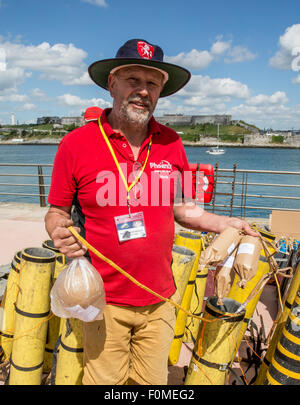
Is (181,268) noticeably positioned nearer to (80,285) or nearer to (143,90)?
(80,285)

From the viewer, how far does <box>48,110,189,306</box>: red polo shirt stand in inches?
64.5

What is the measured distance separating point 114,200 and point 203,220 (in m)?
0.65

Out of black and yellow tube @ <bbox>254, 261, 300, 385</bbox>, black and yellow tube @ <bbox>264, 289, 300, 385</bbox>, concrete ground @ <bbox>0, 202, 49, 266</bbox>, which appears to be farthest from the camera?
concrete ground @ <bbox>0, 202, 49, 266</bbox>

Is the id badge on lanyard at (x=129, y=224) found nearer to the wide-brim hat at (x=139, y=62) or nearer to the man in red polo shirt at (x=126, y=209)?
the man in red polo shirt at (x=126, y=209)

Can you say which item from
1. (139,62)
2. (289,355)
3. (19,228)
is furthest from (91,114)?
(19,228)

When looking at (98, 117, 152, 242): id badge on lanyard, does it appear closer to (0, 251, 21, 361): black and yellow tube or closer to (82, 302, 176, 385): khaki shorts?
(82, 302, 176, 385): khaki shorts

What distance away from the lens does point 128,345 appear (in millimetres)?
1842

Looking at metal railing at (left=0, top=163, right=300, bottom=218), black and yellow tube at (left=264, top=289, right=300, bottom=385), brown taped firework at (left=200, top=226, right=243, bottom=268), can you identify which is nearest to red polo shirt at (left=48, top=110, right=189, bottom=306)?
brown taped firework at (left=200, top=226, right=243, bottom=268)

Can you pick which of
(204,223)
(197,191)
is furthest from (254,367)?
(197,191)

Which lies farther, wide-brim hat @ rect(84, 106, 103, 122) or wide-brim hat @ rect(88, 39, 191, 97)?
wide-brim hat @ rect(84, 106, 103, 122)

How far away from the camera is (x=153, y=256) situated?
1723 mm

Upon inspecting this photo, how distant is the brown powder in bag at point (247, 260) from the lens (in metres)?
1.63

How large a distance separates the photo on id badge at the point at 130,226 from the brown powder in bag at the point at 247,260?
0.56 m
